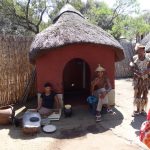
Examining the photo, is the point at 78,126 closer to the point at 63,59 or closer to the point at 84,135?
the point at 84,135

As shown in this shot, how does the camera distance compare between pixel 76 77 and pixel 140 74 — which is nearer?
pixel 140 74

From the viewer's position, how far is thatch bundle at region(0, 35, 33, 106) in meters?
9.03

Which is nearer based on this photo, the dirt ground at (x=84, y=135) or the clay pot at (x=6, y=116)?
the dirt ground at (x=84, y=135)

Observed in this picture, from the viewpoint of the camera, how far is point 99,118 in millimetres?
7555

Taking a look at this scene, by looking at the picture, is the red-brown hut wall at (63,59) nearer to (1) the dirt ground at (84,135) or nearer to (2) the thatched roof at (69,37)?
(2) the thatched roof at (69,37)

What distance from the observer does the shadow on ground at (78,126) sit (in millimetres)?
6691

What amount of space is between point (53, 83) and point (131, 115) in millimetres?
2353

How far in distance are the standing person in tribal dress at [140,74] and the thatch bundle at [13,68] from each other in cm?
380

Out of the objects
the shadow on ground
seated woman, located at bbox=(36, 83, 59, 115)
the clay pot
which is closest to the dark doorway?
seated woman, located at bbox=(36, 83, 59, 115)

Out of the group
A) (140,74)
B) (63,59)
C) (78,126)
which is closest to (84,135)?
(78,126)

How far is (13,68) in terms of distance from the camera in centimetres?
941

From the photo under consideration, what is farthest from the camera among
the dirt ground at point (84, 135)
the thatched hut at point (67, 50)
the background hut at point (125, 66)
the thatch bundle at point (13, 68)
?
the background hut at point (125, 66)

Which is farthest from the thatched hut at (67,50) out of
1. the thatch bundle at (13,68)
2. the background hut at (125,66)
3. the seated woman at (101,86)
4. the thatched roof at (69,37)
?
the background hut at (125,66)

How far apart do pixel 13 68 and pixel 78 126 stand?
3344 mm
